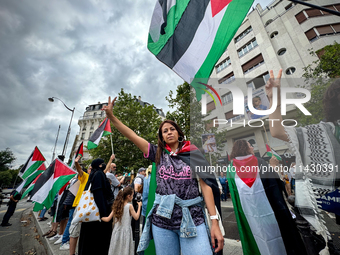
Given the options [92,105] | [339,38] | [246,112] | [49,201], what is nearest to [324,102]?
[246,112]

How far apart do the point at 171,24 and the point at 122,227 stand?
3.75 m

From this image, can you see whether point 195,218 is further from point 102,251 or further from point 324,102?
point 102,251

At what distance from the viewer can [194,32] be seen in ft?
7.63

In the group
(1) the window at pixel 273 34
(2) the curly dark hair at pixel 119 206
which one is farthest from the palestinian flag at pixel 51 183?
(1) the window at pixel 273 34

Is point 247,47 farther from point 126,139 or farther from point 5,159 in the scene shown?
point 5,159

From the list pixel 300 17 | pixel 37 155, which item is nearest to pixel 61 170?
pixel 37 155

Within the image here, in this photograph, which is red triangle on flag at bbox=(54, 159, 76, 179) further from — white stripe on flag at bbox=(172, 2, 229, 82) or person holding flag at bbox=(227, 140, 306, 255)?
person holding flag at bbox=(227, 140, 306, 255)

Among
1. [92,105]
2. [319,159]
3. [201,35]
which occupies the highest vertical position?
[92,105]

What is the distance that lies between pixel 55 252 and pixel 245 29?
22.7 m

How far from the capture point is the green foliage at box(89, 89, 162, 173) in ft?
49.7

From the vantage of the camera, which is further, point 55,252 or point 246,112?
point 55,252

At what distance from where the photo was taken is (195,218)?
1.43 meters

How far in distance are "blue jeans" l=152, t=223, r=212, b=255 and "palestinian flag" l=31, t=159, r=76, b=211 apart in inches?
163

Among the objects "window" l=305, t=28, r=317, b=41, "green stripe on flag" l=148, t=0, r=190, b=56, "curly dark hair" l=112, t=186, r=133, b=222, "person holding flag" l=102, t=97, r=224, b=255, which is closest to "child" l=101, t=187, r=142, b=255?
"curly dark hair" l=112, t=186, r=133, b=222
